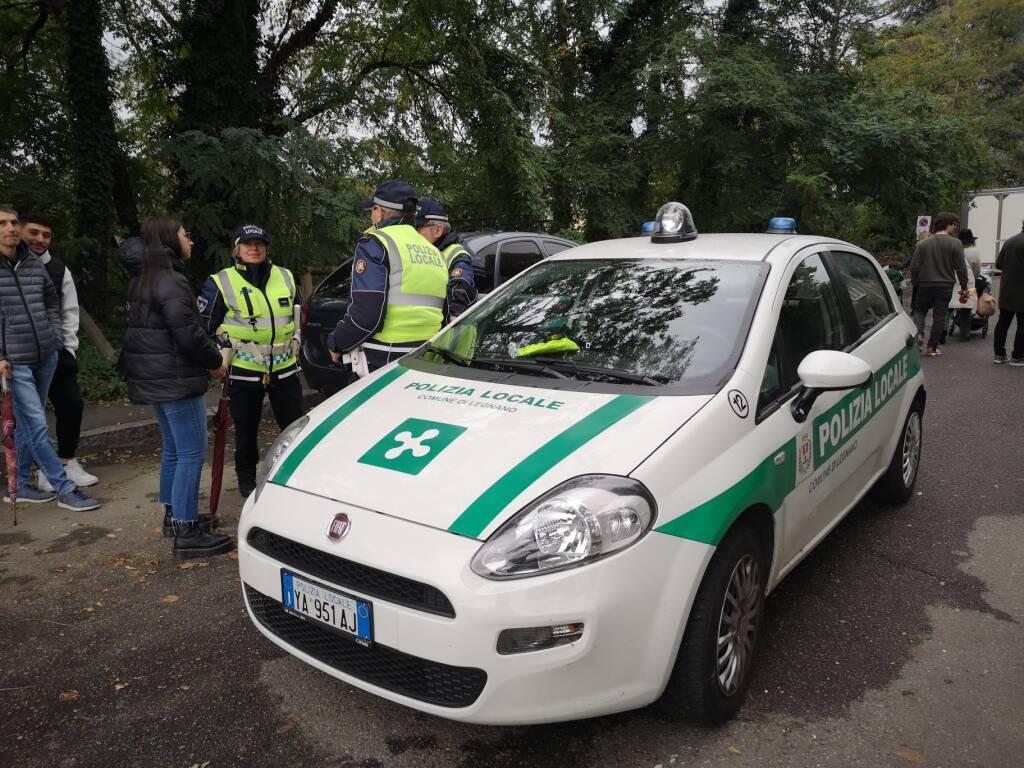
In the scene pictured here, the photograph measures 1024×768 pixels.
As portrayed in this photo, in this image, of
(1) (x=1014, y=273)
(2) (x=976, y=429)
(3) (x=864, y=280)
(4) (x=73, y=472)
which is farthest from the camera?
(1) (x=1014, y=273)

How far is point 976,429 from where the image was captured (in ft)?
21.3

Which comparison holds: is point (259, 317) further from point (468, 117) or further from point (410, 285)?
point (468, 117)

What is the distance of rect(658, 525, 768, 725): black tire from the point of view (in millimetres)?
2449

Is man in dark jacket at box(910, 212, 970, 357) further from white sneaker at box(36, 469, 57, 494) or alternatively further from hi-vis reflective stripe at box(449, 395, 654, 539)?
white sneaker at box(36, 469, 57, 494)

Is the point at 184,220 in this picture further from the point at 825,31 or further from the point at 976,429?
the point at 825,31

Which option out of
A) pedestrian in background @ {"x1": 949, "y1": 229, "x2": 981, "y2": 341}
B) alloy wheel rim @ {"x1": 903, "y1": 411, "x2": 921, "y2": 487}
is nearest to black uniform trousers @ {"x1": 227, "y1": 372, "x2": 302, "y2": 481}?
alloy wheel rim @ {"x1": 903, "y1": 411, "x2": 921, "y2": 487}

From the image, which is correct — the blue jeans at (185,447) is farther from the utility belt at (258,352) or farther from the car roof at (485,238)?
the car roof at (485,238)

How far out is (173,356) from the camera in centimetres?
399

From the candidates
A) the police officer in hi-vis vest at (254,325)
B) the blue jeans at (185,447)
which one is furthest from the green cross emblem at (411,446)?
the police officer in hi-vis vest at (254,325)

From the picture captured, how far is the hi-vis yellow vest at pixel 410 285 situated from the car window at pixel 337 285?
102 inches

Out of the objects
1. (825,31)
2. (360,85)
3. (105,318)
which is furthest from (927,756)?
(825,31)

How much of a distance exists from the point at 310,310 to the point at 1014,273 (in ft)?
25.9

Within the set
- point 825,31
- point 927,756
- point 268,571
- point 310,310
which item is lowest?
point 927,756

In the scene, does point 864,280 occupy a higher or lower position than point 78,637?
higher
